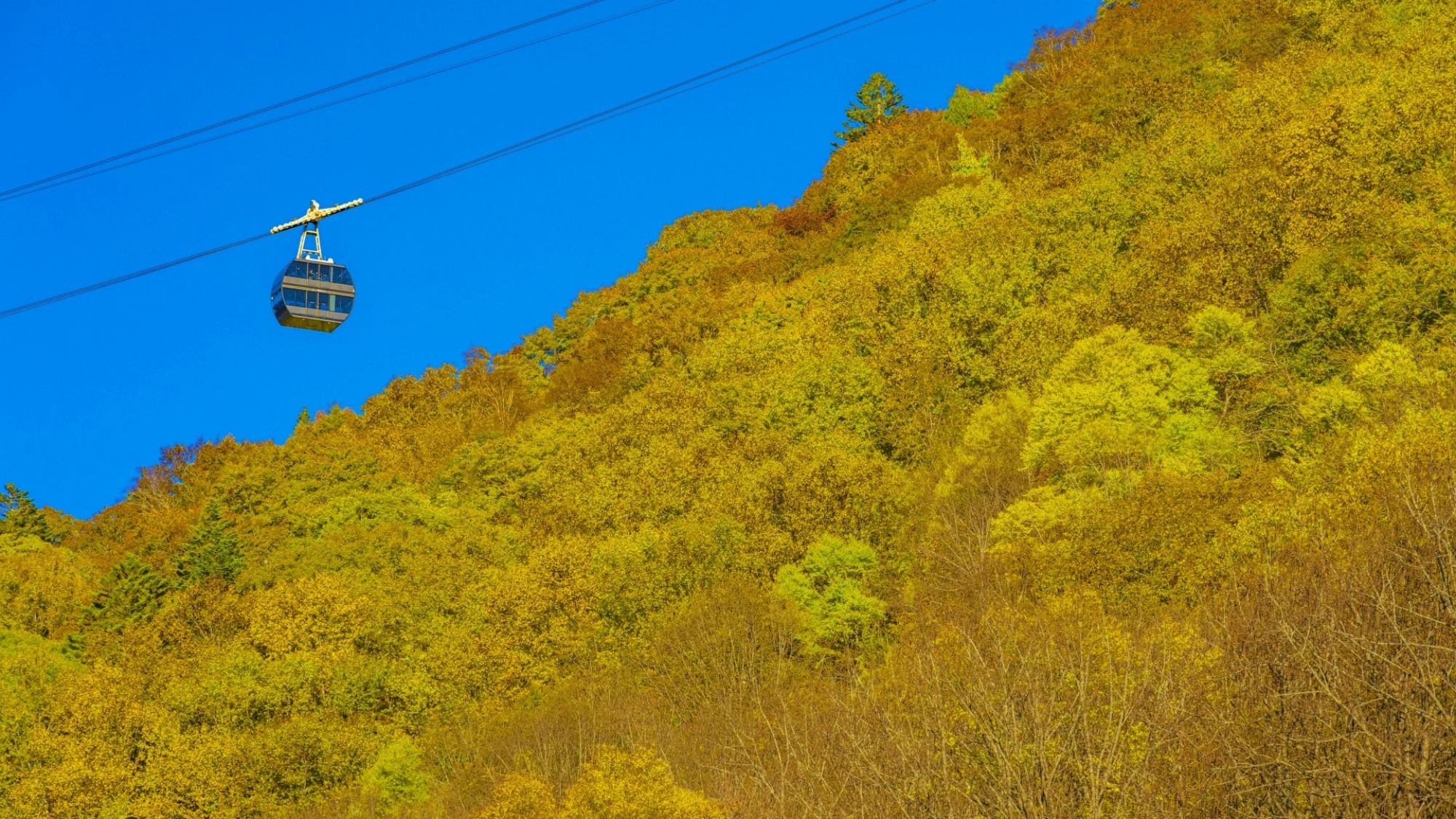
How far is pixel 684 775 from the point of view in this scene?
144ft

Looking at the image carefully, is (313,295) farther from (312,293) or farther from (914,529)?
(914,529)

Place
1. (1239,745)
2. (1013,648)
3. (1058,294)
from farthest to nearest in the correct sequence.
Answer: (1058,294), (1013,648), (1239,745)

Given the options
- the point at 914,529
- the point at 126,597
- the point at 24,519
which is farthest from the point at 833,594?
the point at 24,519

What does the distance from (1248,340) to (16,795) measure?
48.6 meters

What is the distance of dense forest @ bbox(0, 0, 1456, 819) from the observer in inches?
934

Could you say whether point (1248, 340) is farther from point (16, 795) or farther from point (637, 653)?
point (16, 795)

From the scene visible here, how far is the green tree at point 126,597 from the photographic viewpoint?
249 ft

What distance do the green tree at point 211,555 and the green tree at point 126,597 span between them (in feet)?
4.45

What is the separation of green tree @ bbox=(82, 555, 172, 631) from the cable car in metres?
44.6

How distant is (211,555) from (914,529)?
38.6 metres

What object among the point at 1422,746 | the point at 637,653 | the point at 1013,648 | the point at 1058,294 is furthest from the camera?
the point at 1058,294

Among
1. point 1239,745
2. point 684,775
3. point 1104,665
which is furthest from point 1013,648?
point 684,775

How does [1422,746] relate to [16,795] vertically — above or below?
below

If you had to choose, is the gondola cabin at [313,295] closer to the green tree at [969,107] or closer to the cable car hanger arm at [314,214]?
the cable car hanger arm at [314,214]
